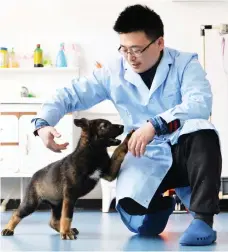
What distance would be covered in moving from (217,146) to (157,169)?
0.97 feet

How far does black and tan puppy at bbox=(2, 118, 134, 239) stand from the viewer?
2578 mm

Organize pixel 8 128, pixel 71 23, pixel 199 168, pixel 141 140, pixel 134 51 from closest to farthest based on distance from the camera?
pixel 141 140 → pixel 199 168 → pixel 134 51 → pixel 8 128 → pixel 71 23

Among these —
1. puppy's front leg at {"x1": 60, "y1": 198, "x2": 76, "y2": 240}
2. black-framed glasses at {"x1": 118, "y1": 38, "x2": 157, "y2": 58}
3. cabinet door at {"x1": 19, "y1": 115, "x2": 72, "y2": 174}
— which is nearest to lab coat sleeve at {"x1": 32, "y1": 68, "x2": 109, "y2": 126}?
black-framed glasses at {"x1": 118, "y1": 38, "x2": 157, "y2": 58}

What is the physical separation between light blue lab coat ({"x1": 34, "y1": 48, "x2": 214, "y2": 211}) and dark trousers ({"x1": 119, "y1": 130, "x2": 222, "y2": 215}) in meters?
0.04

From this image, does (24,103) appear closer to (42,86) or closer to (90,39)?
(42,86)

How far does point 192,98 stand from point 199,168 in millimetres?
287

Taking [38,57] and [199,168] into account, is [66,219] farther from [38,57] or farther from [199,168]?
[38,57]

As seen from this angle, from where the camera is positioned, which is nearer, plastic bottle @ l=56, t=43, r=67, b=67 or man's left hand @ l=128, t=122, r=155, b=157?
man's left hand @ l=128, t=122, r=155, b=157

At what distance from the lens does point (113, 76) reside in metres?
2.58

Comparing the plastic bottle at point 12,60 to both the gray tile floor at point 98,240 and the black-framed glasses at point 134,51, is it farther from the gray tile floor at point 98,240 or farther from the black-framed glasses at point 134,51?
the black-framed glasses at point 134,51

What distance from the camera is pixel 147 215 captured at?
261 cm

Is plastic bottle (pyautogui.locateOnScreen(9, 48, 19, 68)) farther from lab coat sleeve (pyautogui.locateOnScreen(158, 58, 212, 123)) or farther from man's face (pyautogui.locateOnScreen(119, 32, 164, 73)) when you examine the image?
lab coat sleeve (pyautogui.locateOnScreen(158, 58, 212, 123))

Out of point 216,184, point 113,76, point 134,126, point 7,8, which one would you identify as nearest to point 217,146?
point 216,184

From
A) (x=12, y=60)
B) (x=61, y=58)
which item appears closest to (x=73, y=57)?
(x=61, y=58)
